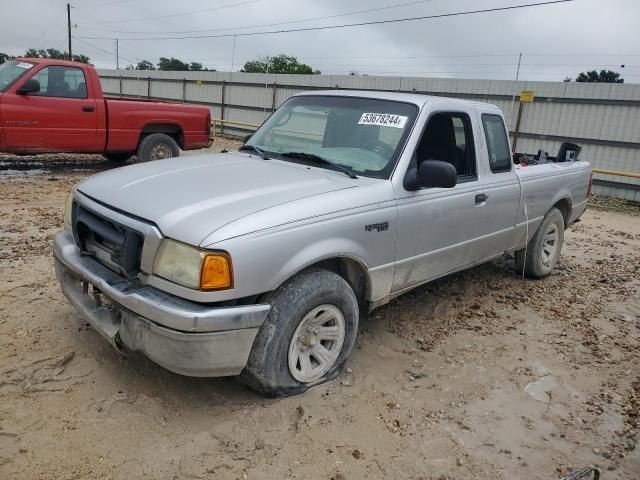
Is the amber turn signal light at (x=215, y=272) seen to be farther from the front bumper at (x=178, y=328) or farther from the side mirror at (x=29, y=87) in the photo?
the side mirror at (x=29, y=87)

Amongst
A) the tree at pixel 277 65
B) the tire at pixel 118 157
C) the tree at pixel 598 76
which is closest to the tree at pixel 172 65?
the tree at pixel 277 65

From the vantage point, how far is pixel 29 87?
831 cm

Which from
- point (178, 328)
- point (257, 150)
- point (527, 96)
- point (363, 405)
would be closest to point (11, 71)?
point (257, 150)

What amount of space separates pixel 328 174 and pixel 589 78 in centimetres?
4592

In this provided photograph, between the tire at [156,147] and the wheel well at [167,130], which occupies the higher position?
the wheel well at [167,130]

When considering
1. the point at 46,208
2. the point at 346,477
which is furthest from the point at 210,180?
→ the point at 46,208

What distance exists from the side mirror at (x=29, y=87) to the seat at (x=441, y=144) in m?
6.98

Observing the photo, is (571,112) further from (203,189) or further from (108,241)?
(108,241)

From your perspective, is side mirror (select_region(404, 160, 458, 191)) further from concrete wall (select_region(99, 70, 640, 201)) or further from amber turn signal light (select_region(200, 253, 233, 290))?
concrete wall (select_region(99, 70, 640, 201))

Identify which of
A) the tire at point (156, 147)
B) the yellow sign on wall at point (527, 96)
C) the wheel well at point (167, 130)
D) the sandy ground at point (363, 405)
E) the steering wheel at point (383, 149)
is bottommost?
the sandy ground at point (363, 405)

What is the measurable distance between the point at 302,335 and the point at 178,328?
0.80 metres

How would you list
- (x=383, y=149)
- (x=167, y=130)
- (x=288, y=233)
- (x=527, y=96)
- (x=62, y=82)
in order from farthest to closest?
1. (x=527, y=96)
2. (x=167, y=130)
3. (x=62, y=82)
4. (x=383, y=149)
5. (x=288, y=233)

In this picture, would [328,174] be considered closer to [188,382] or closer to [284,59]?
[188,382]

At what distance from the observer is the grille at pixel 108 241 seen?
9.20 ft
